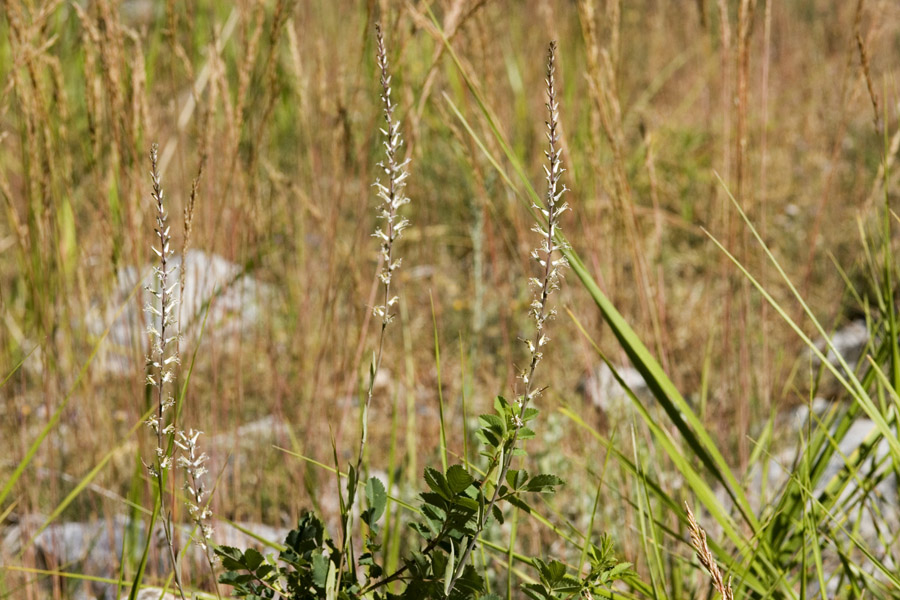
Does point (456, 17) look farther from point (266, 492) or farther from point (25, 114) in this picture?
point (266, 492)

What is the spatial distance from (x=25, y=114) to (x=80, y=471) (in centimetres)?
73

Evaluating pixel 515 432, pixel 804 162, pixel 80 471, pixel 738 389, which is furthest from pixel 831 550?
pixel 804 162

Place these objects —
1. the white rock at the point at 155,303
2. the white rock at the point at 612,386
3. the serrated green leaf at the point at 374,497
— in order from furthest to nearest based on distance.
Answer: the white rock at the point at 612,386, the white rock at the point at 155,303, the serrated green leaf at the point at 374,497

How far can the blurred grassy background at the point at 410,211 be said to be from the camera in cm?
133

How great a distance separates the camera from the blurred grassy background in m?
1.33

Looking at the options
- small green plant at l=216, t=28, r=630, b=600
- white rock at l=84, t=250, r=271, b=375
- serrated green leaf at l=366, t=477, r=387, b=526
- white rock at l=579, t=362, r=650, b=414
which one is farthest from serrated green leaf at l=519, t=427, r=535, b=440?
white rock at l=579, t=362, r=650, b=414

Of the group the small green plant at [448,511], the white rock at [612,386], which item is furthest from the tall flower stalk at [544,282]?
the white rock at [612,386]

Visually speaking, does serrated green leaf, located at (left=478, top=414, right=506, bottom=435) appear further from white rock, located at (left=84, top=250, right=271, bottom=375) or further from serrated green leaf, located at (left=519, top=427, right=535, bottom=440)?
white rock, located at (left=84, top=250, right=271, bottom=375)

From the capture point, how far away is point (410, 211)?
3227 millimetres

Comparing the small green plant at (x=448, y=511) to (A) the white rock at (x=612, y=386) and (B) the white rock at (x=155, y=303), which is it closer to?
(B) the white rock at (x=155, y=303)

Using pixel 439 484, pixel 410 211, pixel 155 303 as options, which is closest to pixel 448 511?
pixel 439 484

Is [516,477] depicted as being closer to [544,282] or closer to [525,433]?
[525,433]

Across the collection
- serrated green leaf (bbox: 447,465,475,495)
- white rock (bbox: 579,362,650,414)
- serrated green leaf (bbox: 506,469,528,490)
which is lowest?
white rock (bbox: 579,362,650,414)

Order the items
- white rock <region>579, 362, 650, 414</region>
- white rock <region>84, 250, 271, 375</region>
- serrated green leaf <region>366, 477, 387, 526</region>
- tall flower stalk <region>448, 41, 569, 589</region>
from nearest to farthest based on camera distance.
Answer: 1. tall flower stalk <region>448, 41, 569, 589</region>
2. serrated green leaf <region>366, 477, 387, 526</region>
3. white rock <region>84, 250, 271, 375</region>
4. white rock <region>579, 362, 650, 414</region>
